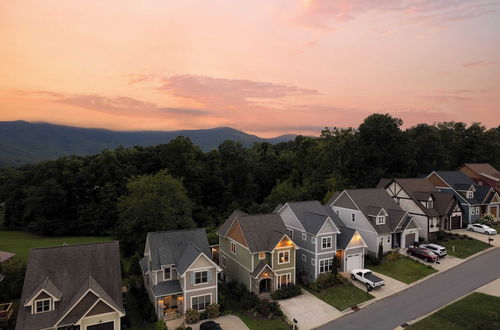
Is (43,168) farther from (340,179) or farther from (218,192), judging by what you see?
(340,179)

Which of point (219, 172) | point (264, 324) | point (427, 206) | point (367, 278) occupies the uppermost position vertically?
point (219, 172)

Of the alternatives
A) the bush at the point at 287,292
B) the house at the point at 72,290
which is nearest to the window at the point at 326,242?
the bush at the point at 287,292

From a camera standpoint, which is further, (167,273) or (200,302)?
(167,273)

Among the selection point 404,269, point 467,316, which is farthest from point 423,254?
point 467,316

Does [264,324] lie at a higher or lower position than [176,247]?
lower

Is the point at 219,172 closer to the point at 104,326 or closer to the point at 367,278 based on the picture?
the point at 367,278

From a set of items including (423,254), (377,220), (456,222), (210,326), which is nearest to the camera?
(210,326)

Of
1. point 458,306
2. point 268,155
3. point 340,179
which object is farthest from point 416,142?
point 458,306
